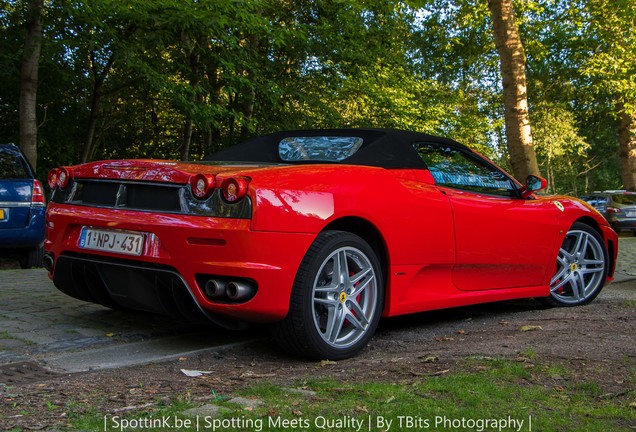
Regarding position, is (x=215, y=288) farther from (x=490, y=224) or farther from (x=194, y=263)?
(x=490, y=224)

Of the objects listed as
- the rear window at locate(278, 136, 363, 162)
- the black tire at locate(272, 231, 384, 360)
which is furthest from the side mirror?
the black tire at locate(272, 231, 384, 360)

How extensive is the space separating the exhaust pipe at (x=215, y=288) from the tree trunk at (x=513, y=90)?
8.80 metres

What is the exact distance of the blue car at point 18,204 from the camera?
8648mm

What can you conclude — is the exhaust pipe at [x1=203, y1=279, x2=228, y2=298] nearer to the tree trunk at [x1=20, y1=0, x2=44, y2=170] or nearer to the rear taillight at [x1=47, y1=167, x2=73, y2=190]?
the rear taillight at [x1=47, y1=167, x2=73, y2=190]

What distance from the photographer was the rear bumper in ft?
12.8

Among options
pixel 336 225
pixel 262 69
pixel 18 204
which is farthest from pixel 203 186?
pixel 262 69

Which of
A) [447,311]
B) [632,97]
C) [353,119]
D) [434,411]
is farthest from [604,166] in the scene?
[434,411]

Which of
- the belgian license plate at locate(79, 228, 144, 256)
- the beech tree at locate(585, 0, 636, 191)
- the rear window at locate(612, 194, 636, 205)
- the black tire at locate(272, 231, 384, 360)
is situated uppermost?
the beech tree at locate(585, 0, 636, 191)

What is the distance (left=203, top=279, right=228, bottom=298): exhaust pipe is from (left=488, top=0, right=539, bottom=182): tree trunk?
28.9 ft

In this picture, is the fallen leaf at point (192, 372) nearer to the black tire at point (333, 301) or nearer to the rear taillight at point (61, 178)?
the black tire at point (333, 301)

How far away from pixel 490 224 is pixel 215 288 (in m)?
2.34

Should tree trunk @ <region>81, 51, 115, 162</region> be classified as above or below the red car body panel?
above

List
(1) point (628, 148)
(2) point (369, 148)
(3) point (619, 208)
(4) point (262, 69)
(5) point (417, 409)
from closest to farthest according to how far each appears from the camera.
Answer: (5) point (417, 409) → (2) point (369, 148) → (4) point (262, 69) → (3) point (619, 208) → (1) point (628, 148)

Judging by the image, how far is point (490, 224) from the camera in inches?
214
